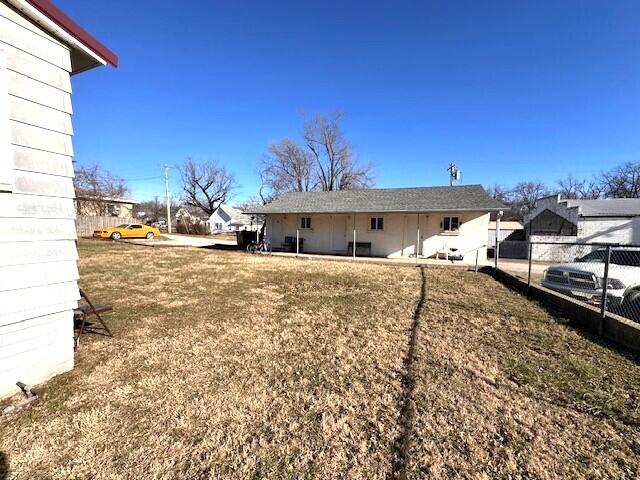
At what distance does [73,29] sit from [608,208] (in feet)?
96.3

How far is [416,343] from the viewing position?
408 centimetres

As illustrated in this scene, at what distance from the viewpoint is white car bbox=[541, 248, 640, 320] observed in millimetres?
5328

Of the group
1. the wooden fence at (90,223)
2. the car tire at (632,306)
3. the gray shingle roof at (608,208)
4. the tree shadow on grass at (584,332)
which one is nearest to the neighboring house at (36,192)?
the tree shadow on grass at (584,332)

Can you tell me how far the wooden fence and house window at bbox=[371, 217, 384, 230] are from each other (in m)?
25.5

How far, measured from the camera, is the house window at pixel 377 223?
1596cm

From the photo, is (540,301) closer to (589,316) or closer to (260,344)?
(589,316)

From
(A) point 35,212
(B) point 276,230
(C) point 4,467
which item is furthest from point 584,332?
(B) point 276,230

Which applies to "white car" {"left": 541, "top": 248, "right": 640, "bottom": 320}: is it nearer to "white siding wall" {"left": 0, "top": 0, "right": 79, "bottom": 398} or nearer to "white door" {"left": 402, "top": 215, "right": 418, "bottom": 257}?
"white siding wall" {"left": 0, "top": 0, "right": 79, "bottom": 398}

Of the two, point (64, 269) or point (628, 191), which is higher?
point (628, 191)

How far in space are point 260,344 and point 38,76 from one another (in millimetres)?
3738

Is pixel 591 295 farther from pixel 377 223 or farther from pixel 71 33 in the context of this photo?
pixel 377 223

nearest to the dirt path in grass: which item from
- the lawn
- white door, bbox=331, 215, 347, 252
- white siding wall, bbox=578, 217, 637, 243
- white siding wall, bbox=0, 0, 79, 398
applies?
the lawn

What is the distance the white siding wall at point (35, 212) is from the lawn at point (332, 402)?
45 cm

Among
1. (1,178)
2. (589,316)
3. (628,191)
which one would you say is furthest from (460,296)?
(628,191)
